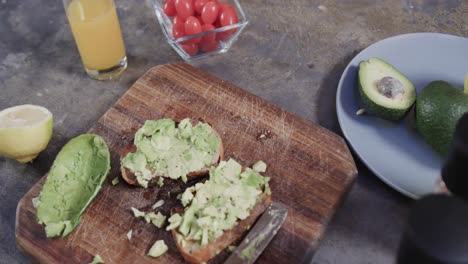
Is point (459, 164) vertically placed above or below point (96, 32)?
above

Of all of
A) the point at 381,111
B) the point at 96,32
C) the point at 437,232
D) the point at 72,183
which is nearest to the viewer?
the point at 437,232

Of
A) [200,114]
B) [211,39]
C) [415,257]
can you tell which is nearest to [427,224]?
[415,257]

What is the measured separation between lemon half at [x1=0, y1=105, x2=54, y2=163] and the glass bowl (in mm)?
446

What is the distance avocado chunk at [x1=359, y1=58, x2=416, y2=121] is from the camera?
1.21m

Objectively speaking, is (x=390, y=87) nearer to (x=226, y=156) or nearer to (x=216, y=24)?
(x=226, y=156)

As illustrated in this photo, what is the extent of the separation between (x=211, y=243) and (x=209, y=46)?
2.34ft

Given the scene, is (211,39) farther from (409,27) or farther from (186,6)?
(409,27)

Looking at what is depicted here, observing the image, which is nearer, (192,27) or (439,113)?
(439,113)

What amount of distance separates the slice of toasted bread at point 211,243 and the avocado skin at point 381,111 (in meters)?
0.41

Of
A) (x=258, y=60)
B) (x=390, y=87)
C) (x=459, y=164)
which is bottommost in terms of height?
(x=258, y=60)

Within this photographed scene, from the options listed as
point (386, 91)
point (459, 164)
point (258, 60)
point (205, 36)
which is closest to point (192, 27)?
point (205, 36)

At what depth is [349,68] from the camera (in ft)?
4.51

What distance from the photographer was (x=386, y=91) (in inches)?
48.2

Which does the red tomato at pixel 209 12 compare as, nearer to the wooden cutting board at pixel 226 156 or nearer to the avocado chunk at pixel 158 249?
the wooden cutting board at pixel 226 156
